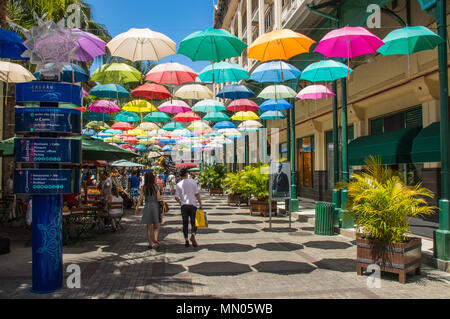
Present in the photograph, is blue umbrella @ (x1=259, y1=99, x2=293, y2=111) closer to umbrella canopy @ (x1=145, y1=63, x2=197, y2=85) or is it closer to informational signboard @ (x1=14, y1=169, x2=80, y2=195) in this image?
umbrella canopy @ (x1=145, y1=63, x2=197, y2=85)

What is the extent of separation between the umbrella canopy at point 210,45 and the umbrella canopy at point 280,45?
1.60 ft

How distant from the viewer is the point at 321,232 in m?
11.9

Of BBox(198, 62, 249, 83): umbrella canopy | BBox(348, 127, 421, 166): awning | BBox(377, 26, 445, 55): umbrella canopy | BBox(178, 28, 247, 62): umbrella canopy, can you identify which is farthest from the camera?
BBox(198, 62, 249, 83): umbrella canopy

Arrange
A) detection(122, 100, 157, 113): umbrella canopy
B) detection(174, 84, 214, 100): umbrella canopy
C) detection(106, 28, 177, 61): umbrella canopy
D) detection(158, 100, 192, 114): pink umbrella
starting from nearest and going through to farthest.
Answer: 1. detection(106, 28, 177, 61): umbrella canopy
2. detection(174, 84, 214, 100): umbrella canopy
3. detection(158, 100, 192, 114): pink umbrella
4. detection(122, 100, 157, 113): umbrella canopy

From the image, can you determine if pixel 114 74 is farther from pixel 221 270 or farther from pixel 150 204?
pixel 221 270

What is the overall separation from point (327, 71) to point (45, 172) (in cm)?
873

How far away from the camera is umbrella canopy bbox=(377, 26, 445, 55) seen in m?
8.04

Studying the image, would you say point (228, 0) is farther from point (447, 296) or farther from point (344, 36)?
point (447, 296)

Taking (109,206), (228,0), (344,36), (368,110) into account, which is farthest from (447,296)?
(228,0)

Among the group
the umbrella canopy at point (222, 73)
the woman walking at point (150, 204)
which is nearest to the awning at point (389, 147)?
the umbrella canopy at point (222, 73)

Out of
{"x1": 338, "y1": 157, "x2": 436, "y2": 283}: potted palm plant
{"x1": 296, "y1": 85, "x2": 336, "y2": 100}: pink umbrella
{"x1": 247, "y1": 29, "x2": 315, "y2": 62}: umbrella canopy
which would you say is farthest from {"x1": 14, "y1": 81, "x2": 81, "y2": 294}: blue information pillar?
{"x1": 296, "y1": 85, "x2": 336, "y2": 100}: pink umbrella

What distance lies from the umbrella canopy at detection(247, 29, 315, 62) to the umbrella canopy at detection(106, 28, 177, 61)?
238 centimetres

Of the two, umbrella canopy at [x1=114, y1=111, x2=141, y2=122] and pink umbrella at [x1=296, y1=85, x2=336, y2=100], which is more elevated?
umbrella canopy at [x1=114, y1=111, x2=141, y2=122]

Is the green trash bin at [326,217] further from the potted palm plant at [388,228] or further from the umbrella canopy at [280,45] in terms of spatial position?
the umbrella canopy at [280,45]
